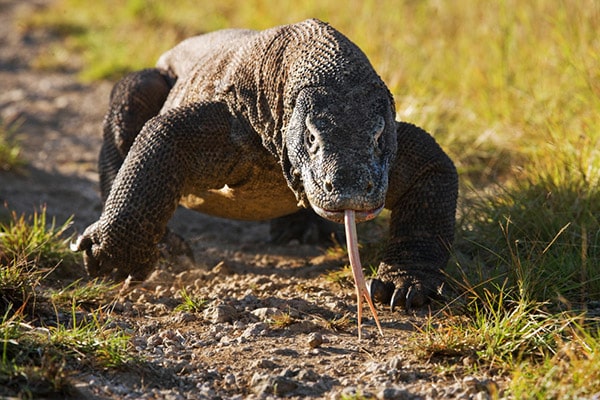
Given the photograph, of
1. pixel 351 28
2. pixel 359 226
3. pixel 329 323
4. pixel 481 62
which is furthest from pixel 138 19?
pixel 329 323

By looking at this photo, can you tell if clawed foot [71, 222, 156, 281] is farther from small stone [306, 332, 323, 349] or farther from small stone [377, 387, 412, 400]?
small stone [377, 387, 412, 400]

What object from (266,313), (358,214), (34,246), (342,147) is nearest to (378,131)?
(342,147)

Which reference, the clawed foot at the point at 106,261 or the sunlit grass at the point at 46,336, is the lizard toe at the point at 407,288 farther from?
the sunlit grass at the point at 46,336

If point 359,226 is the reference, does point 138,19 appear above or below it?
above

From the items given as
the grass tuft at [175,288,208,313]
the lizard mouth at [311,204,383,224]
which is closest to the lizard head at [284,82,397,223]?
the lizard mouth at [311,204,383,224]

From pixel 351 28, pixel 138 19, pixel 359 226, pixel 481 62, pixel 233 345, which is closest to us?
pixel 233 345

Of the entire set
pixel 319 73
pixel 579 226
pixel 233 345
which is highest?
pixel 319 73

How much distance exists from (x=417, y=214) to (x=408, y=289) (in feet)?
1.61

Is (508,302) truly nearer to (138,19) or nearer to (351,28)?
(351,28)

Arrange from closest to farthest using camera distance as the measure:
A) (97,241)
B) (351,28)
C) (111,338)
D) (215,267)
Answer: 1. (111,338)
2. (97,241)
3. (215,267)
4. (351,28)

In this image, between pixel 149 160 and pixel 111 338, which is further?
pixel 149 160

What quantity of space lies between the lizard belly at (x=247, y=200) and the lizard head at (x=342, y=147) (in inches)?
28.1

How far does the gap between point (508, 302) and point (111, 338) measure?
193 centimetres

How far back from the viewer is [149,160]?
184 inches
